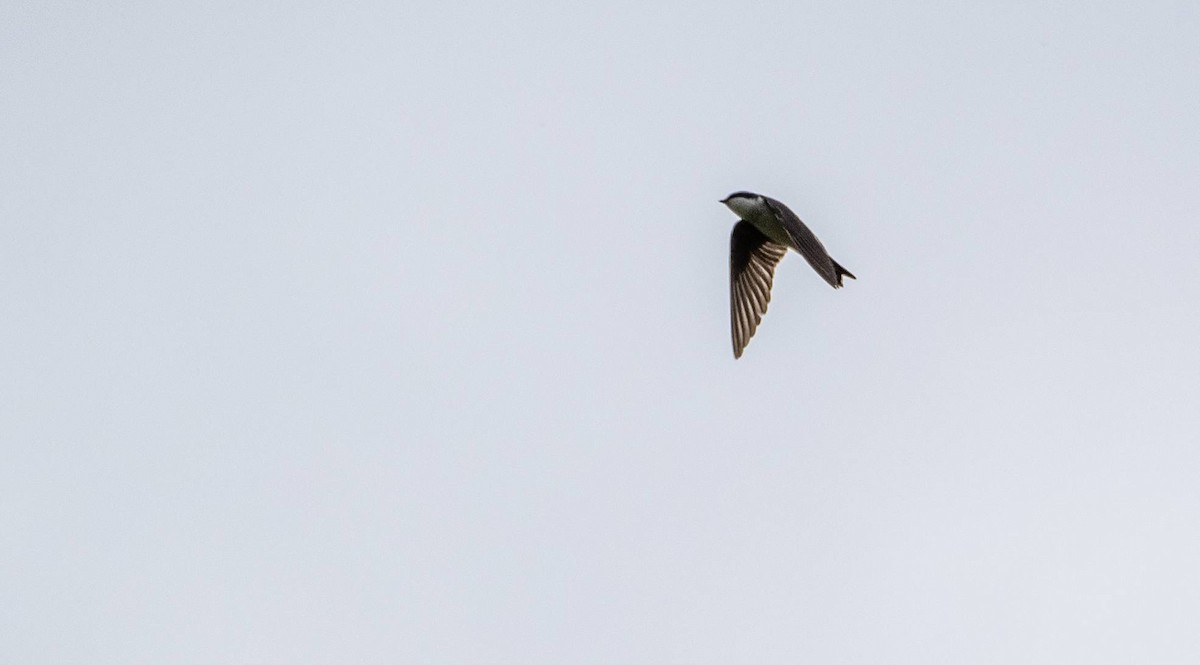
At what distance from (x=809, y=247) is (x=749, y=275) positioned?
40.4 inches

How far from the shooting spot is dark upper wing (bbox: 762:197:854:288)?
5480 mm

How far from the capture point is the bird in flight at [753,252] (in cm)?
602

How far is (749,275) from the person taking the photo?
678cm

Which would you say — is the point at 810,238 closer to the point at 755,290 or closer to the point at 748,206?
the point at 748,206

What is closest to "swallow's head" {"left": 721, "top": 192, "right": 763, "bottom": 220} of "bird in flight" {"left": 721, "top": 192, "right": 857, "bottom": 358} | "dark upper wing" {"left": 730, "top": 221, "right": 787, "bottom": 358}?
"bird in flight" {"left": 721, "top": 192, "right": 857, "bottom": 358}

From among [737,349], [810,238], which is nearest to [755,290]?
[737,349]

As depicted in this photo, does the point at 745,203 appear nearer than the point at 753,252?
Yes

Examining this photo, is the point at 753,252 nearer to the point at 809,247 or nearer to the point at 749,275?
the point at 749,275

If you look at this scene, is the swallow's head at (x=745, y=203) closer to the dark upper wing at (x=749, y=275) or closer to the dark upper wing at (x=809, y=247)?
the dark upper wing at (x=809, y=247)

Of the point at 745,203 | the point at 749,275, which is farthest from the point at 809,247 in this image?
the point at 749,275

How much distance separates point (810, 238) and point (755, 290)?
35.3 inches

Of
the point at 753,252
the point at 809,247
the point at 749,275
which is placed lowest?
the point at 809,247

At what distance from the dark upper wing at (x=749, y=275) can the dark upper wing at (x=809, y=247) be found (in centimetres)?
62

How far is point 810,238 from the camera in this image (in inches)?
232
